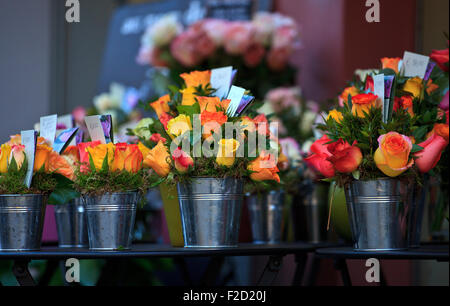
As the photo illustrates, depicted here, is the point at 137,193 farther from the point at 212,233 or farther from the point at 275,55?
the point at 275,55

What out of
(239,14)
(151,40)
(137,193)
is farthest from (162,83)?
(137,193)

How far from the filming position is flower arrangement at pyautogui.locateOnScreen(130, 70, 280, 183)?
1267 mm

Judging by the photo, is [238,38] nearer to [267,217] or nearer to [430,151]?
[267,217]

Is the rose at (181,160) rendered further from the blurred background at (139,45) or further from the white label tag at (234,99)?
the blurred background at (139,45)

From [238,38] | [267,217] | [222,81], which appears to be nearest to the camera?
[222,81]

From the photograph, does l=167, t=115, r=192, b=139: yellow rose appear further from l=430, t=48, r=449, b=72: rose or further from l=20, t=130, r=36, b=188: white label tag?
l=430, t=48, r=449, b=72: rose

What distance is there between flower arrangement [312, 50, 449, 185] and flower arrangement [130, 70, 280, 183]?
12cm

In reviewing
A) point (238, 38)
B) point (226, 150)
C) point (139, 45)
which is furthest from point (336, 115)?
point (139, 45)

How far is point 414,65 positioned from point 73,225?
2.83 feet

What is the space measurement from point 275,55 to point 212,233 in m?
1.58

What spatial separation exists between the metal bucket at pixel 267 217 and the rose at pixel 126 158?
53cm

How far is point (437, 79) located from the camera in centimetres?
158

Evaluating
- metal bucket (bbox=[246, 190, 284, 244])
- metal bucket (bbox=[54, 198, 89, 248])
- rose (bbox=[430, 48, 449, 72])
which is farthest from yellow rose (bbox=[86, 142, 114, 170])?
rose (bbox=[430, 48, 449, 72])

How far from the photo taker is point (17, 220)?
4.24ft
